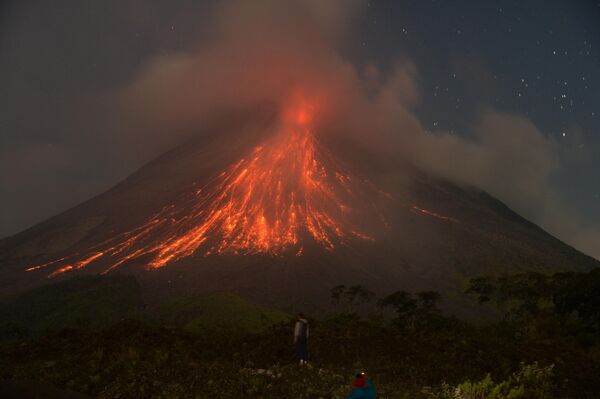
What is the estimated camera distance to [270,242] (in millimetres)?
135500

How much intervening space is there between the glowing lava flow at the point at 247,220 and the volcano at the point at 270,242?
500mm

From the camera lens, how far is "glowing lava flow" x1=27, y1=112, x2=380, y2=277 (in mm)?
128500

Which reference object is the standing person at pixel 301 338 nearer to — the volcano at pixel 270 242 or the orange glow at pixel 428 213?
the volcano at pixel 270 242

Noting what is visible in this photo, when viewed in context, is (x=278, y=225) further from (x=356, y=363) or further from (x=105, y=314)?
(x=356, y=363)

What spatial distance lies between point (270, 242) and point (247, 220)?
15907 mm

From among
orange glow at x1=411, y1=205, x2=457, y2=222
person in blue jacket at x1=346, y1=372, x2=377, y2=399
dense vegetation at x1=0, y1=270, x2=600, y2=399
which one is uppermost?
orange glow at x1=411, y1=205, x2=457, y2=222

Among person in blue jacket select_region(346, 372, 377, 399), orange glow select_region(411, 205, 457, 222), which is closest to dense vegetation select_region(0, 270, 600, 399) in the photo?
person in blue jacket select_region(346, 372, 377, 399)

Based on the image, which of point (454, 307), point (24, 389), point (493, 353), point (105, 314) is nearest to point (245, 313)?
point (105, 314)

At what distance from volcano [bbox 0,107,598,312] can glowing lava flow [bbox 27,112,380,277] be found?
500mm

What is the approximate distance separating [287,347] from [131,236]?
446 ft

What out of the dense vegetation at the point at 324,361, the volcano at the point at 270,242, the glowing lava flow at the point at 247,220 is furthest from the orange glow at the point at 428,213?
the dense vegetation at the point at 324,361

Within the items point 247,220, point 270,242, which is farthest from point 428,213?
point 270,242

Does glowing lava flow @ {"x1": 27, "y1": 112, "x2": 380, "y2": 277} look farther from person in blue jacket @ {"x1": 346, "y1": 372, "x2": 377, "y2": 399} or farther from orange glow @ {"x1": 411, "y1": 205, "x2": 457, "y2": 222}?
person in blue jacket @ {"x1": 346, "y1": 372, "x2": 377, "y2": 399}

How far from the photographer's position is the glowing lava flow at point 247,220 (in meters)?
128
